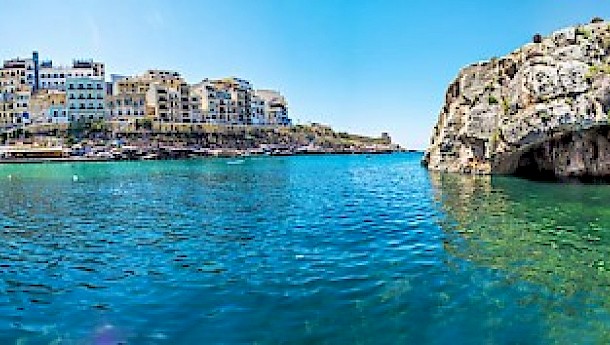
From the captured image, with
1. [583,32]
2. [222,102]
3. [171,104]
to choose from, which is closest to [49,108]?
[171,104]

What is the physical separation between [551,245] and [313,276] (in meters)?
10.2

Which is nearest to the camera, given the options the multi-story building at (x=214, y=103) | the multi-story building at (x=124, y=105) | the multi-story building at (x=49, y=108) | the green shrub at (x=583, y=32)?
the green shrub at (x=583, y=32)

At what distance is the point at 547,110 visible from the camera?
137ft

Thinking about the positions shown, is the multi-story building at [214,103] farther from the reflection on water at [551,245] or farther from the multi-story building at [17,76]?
the reflection on water at [551,245]

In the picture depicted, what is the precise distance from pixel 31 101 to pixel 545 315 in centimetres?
19013

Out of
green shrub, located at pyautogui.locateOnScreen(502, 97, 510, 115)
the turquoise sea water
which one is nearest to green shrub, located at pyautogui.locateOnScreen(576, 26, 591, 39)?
green shrub, located at pyautogui.locateOnScreen(502, 97, 510, 115)

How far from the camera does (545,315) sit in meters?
11.4

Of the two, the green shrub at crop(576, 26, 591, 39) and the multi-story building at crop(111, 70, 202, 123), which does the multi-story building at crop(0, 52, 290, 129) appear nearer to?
the multi-story building at crop(111, 70, 202, 123)

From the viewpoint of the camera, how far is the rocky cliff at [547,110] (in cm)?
4094

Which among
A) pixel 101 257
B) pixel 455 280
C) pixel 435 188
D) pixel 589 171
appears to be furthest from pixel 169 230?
pixel 589 171

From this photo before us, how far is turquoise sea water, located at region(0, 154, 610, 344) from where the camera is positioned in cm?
1088

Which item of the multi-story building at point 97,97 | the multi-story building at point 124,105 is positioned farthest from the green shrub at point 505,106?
the multi-story building at point 124,105

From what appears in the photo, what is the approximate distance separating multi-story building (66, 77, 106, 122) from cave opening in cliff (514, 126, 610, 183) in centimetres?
14969

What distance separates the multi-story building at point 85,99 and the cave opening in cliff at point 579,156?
149687mm
